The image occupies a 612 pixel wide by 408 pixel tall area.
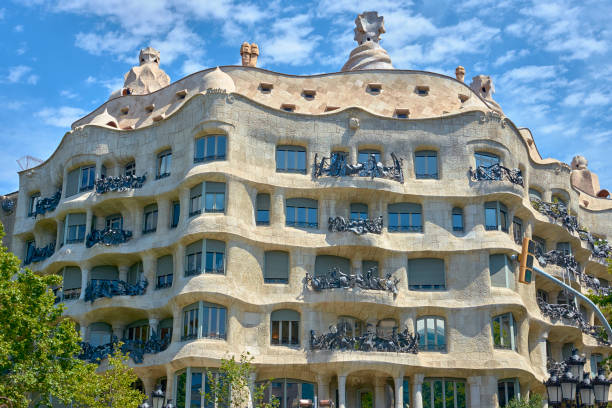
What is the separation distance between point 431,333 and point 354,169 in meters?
9.69

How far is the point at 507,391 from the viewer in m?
47.6

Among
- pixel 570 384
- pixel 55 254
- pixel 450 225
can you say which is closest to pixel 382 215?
pixel 450 225

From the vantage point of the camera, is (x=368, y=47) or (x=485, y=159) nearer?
(x=485, y=159)

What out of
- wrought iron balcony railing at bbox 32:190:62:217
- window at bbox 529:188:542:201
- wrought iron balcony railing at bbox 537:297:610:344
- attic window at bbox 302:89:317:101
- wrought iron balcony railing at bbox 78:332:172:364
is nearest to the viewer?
wrought iron balcony railing at bbox 78:332:172:364

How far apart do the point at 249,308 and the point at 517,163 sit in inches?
716

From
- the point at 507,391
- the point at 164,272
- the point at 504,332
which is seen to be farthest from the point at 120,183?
the point at 507,391

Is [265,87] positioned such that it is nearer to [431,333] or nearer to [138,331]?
[138,331]

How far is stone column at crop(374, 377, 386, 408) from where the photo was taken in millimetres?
47531

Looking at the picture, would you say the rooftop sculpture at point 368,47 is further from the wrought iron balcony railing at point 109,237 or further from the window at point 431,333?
the wrought iron balcony railing at point 109,237

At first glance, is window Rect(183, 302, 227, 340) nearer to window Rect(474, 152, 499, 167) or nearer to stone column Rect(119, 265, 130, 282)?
stone column Rect(119, 265, 130, 282)

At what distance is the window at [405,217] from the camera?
5041 cm

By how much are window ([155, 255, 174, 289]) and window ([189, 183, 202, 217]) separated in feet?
10.3

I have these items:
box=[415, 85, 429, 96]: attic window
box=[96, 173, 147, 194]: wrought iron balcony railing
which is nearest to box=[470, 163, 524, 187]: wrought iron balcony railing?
box=[415, 85, 429, 96]: attic window

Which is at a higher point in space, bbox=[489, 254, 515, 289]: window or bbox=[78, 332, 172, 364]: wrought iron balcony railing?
bbox=[489, 254, 515, 289]: window
